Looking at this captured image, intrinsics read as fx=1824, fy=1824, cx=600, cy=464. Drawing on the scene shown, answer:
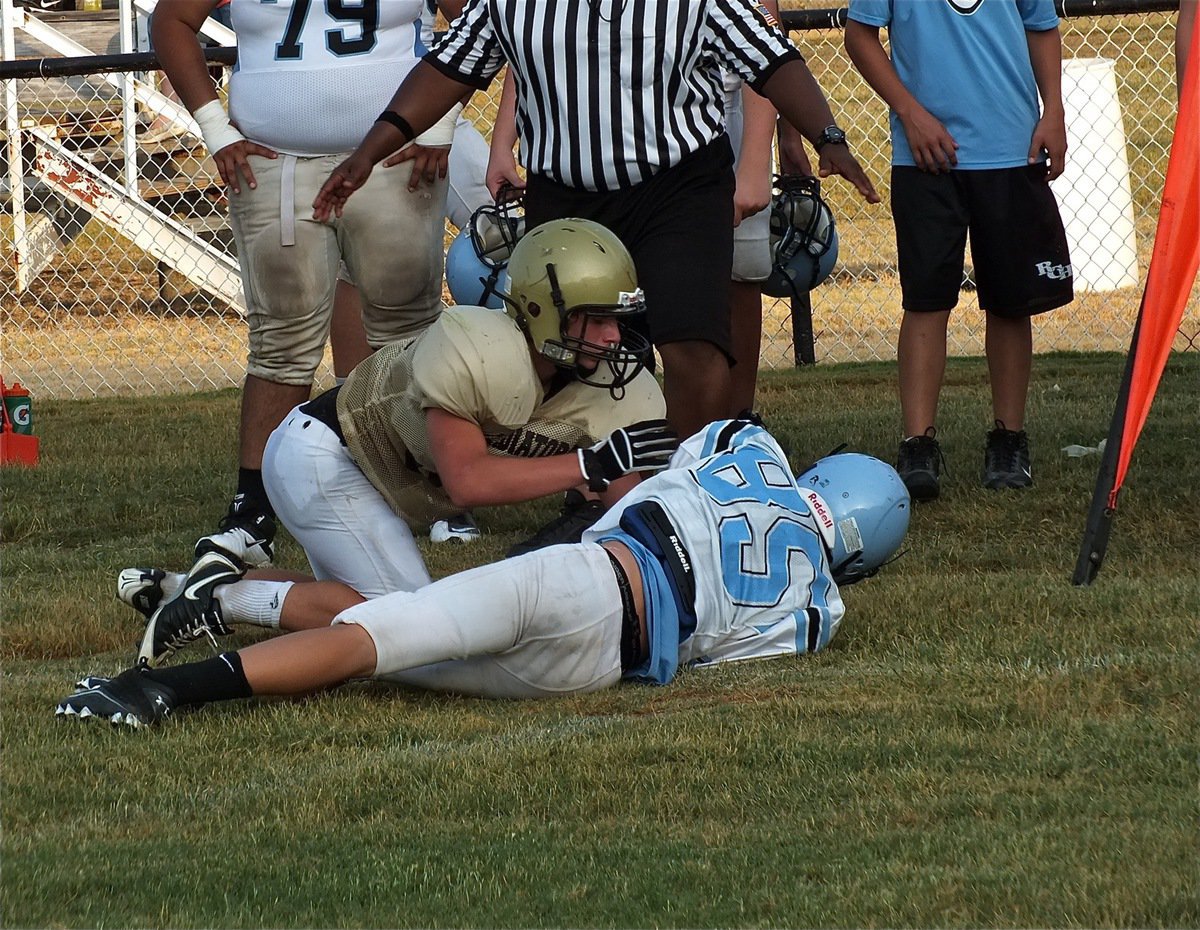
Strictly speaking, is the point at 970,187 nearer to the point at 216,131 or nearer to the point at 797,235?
the point at 797,235

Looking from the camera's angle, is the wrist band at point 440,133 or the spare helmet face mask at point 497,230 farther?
the spare helmet face mask at point 497,230

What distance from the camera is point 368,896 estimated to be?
2.96 meters

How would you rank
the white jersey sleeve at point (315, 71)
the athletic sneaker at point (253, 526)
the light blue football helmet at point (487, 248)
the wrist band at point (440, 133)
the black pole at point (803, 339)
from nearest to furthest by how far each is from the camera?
the athletic sneaker at point (253, 526) < the white jersey sleeve at point (315, 71) < the wrist band at point (440, 133) < the light blue football helmet at point (487, 248) < the black pole at point (803, 339)

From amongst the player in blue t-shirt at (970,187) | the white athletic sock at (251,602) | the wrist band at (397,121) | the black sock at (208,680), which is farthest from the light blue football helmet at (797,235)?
the black sock at (208,680)

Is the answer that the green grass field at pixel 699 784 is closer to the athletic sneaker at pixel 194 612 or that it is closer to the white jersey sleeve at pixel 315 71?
the athletic sneaker at pixel 194 612

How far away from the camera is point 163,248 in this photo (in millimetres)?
13617

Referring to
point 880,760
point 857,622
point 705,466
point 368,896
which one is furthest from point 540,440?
point 368,896

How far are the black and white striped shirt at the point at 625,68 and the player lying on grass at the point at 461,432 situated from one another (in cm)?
80

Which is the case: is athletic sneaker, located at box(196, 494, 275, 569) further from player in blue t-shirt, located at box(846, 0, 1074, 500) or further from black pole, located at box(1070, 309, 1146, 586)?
black pole, located at box(1070, 309, 1146, 586)

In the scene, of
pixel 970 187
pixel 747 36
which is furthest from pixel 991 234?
pixel 747 36

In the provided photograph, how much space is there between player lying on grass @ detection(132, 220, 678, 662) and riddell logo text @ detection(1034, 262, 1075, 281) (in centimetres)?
207

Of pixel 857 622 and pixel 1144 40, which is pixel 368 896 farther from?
pixel 1144 40

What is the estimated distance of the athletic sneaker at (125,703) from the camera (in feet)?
12.9

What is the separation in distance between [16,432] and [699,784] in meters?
5.59
